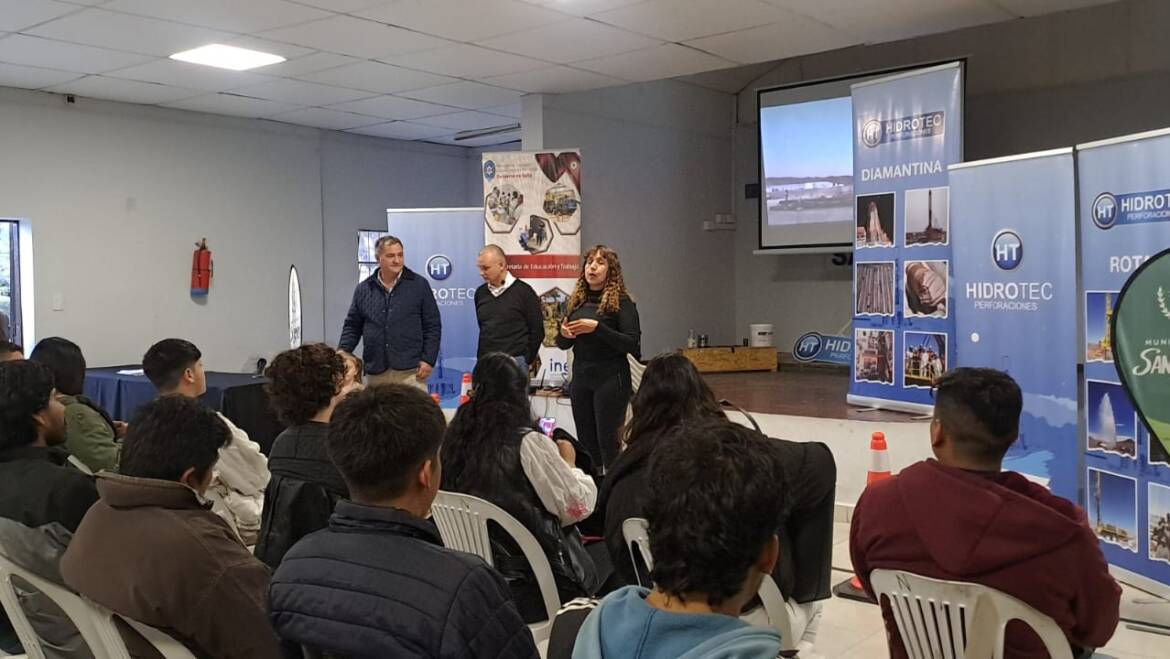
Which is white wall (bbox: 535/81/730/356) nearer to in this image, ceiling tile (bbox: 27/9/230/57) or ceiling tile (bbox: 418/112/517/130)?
ceiling tile (bbox: 418/112/517/130)

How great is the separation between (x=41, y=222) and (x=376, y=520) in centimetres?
712

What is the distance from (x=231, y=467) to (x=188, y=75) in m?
4.49

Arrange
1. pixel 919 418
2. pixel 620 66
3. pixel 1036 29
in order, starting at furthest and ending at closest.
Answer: pixel 1036 29 < pixel 620 66 < pixel 919 418

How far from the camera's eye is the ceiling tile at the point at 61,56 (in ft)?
18.9

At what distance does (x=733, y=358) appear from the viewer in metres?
9.08

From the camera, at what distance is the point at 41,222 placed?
24.1 ft

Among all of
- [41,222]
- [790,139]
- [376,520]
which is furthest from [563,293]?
[376,520]

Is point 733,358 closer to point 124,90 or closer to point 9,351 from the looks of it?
point 124,90

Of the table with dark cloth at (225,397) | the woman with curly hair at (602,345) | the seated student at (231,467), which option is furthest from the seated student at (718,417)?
the table with dark cloth at (225,397)

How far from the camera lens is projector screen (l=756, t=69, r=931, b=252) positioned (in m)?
8.05

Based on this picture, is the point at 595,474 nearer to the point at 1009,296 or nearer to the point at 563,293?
the point at 1009,296

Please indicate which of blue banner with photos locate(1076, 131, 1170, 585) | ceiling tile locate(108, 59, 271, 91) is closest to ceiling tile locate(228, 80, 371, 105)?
ceiling tile locate(108, 59, 271, 91)

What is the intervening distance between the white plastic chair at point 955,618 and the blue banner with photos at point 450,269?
560 centimetres

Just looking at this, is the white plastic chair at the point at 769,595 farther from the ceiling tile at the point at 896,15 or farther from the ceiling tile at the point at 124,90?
the ceiling tile at the point at 124,90
